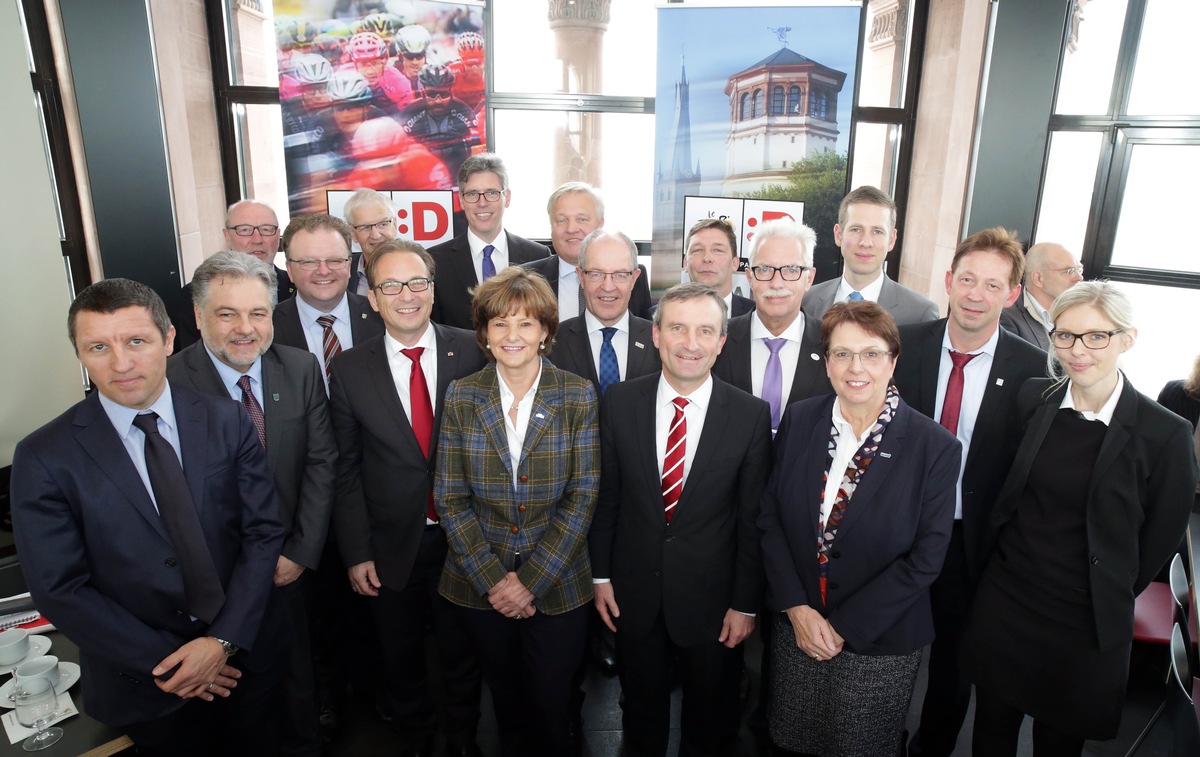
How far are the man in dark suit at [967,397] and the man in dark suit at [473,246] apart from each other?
7.30 ft

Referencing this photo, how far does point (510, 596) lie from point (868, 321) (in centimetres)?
147

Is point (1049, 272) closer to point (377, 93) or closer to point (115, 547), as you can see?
point (115, 547)

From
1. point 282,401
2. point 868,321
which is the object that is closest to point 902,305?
point 868,321

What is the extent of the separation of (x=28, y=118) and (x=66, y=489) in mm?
2984

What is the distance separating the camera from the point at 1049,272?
365 centimetres

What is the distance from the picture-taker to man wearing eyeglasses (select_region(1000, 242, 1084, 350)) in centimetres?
345

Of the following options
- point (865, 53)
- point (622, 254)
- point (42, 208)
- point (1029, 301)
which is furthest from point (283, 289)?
point (865, 53)

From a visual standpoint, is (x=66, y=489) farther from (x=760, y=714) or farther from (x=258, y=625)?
(x=760, y=714)

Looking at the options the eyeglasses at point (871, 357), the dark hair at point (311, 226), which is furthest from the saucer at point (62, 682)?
the eyeglasses at point (871, 357)

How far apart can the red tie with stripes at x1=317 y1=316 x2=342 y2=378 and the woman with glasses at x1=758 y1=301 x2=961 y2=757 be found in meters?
2.01

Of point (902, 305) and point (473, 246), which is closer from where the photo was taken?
point (902, 305)

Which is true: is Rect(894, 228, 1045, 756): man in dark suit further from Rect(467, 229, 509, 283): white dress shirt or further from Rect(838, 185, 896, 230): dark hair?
Rect(467, 229, 509, 283): white dress shirt

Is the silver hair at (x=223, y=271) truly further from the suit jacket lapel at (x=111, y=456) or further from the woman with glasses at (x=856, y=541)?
the woman with glasses at (x=856, y=541)

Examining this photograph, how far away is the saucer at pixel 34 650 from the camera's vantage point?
7.29 feet
